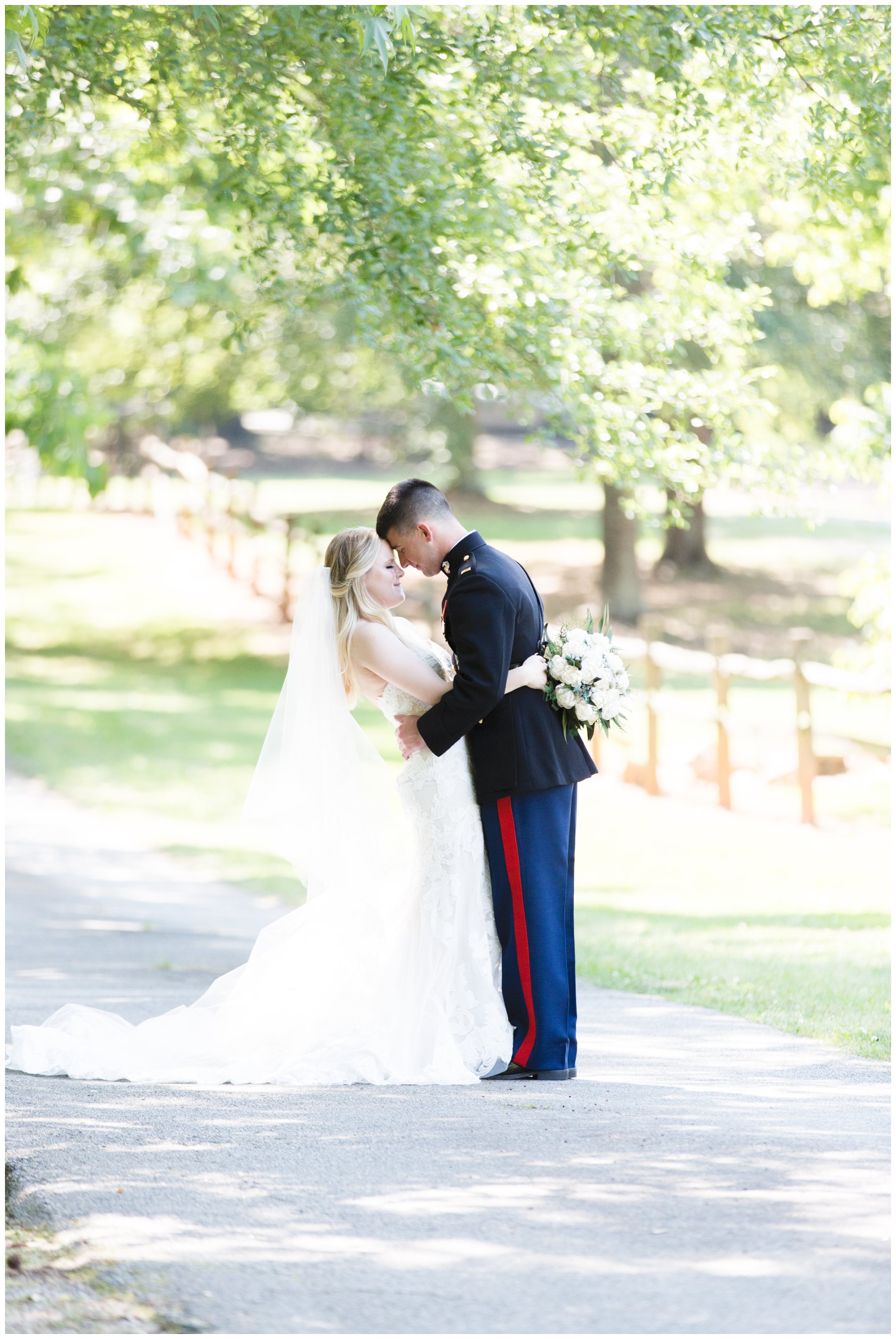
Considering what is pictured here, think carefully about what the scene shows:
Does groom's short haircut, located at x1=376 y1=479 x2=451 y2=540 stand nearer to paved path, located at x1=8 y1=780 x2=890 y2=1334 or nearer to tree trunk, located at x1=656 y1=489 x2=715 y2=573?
paved path, located at x1=8 y1=780 x2=890 y2=1334

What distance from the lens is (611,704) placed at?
5543mm

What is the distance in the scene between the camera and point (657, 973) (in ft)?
25.7

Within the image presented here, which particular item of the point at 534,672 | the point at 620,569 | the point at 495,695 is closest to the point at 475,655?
the point at 495,695

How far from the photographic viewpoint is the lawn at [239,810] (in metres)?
7.84

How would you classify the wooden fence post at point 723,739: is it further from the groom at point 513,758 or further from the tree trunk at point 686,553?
the tree trunk at point 686,553

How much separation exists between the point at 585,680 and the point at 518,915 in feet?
2.92

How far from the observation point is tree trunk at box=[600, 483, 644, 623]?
893 inches

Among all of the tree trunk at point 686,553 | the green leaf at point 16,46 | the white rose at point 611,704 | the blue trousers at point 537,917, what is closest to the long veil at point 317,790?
the blue trousers at point 537,917

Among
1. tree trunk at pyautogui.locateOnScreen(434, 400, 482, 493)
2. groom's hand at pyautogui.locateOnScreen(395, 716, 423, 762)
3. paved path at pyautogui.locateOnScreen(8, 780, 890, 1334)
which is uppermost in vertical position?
tree trunk at pyautogui.locateOnScreen(434, 400, 482, 493)

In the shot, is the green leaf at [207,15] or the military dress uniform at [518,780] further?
the green leaf at [207,15]

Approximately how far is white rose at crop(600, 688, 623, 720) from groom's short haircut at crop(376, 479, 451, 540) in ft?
2.96

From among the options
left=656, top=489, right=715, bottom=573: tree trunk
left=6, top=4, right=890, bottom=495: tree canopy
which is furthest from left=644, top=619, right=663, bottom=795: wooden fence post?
left=656, top=489, right=715, bottom=573: tree trunk

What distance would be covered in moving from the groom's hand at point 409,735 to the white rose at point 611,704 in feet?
2.29

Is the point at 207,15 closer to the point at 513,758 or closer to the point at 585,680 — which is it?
the point at 585,680
